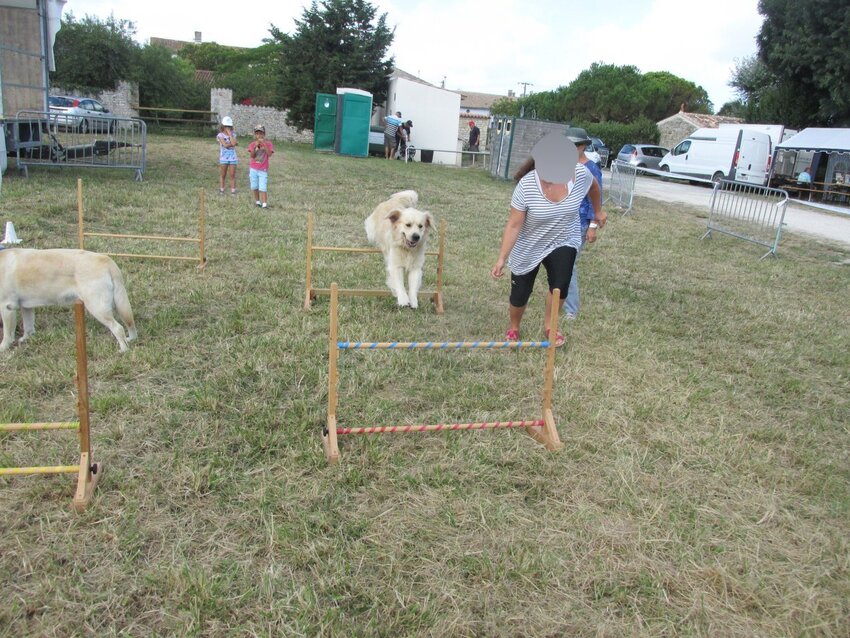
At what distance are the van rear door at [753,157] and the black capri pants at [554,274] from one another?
2355 cm

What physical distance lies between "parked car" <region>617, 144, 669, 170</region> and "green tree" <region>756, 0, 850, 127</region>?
5811 mm

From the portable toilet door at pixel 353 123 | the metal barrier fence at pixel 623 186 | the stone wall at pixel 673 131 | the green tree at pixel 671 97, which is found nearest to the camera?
the metal barrier fence at pixel 623 186

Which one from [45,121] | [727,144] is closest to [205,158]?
[45,121]

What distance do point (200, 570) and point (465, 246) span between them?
6967 millimetres

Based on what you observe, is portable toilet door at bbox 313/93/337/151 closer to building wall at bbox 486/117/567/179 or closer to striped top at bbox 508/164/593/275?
building wall at bbox 486/117/567/179

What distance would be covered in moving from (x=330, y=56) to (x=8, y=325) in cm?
3073

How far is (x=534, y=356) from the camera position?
15.7 ft

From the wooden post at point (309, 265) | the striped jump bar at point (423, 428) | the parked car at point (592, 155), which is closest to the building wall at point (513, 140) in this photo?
the parked car at point (592, 155)

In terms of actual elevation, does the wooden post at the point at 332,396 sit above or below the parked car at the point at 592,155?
below

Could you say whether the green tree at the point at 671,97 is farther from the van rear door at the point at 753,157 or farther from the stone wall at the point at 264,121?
the stone wall at the point at 264,121

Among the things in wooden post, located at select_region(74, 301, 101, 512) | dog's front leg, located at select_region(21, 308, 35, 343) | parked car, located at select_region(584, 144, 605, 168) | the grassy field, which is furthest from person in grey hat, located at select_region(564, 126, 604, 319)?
dog's front leg, located at select_region(21, 308, 35, 343)

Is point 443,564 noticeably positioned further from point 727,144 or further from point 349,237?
point 727,144

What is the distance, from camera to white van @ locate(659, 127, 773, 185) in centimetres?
2453

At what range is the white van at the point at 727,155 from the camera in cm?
2453
